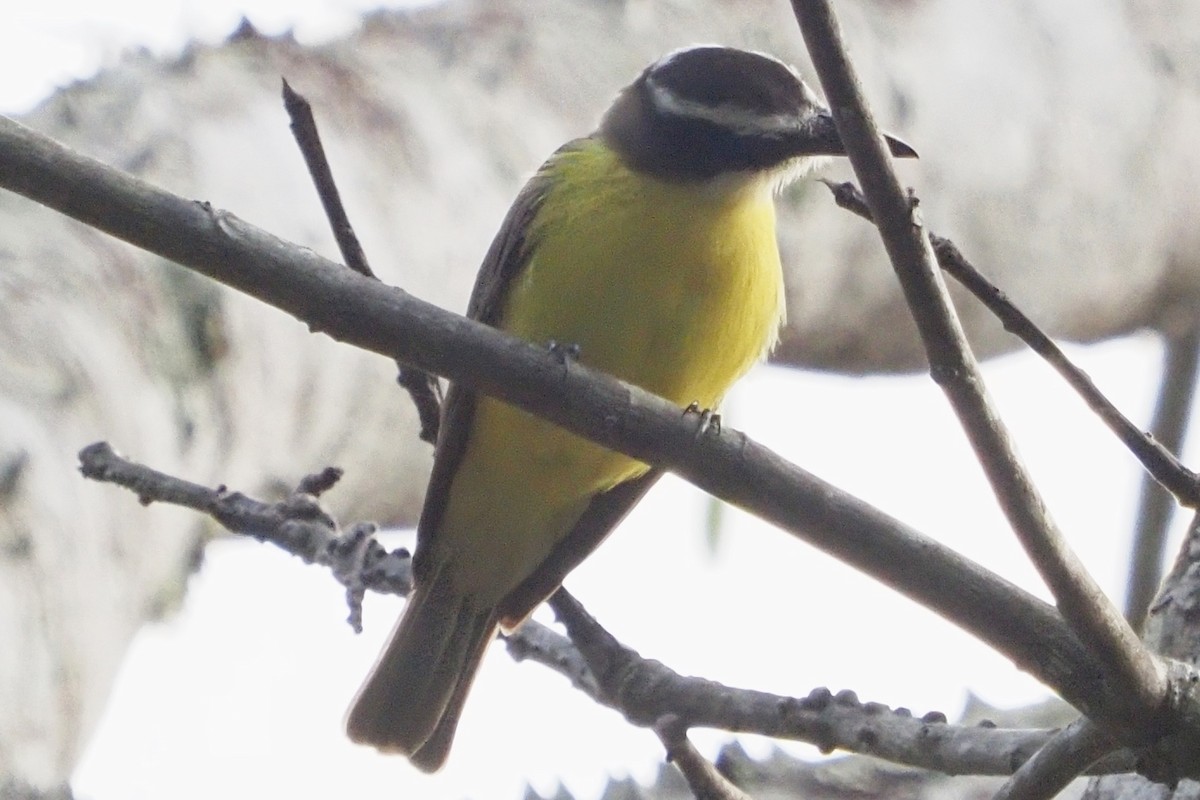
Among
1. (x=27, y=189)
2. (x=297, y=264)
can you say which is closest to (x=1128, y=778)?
(x=297, y=264)

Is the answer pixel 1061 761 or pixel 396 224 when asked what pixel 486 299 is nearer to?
pixel 396 224

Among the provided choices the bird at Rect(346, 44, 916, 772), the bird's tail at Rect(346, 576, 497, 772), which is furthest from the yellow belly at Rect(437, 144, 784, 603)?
the bird's tail at Rect(346, 576, 497, 772)

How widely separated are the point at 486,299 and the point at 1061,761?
1975 mm

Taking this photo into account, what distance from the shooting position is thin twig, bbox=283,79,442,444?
2590mm

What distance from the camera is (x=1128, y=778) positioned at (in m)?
2.74

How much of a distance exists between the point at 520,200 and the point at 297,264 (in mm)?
1803

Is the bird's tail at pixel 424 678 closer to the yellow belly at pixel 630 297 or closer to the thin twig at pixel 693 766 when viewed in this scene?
the yellow belly at pixel 630 297

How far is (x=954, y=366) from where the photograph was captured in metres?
2.15

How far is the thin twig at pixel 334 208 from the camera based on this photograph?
2.59 meters

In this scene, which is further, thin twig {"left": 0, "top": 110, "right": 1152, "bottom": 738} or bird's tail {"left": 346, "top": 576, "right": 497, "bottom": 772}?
bird's tail {"left": 346, "top": 576, "right": 497, "bottom": 772}

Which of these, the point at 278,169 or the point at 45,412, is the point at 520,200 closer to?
the point at 278,169

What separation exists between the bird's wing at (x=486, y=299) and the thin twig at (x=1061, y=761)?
68.8 inches

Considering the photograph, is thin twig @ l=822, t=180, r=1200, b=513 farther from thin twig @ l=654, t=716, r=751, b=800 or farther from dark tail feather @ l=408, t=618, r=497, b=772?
dark tail feather @ l=408, t=618, r=497, b=772

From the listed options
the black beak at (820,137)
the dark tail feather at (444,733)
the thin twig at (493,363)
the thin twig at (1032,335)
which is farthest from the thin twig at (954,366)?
the dark tail feather at (444,733)
